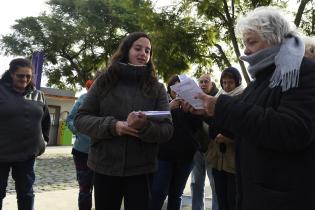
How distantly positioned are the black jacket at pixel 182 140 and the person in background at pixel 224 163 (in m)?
0.23

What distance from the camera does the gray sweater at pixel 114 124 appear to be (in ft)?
9.58

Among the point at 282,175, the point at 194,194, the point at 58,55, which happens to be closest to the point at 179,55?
the point at 194,194

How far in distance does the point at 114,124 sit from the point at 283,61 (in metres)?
1.27

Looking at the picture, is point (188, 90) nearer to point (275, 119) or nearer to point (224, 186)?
point (275, 119)

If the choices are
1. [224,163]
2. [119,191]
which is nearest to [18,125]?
[119,191]

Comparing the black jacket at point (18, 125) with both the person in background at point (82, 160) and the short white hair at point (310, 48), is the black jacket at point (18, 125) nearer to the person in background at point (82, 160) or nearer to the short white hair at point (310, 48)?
the person in background at point (82, 160)


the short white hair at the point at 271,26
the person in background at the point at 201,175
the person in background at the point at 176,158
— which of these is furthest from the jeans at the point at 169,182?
the short white hair at the point at 271,26

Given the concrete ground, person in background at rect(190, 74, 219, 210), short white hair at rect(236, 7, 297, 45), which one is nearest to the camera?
short white hair at rect(236, 7, 297, 45)

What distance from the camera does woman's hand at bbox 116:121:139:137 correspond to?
284cm

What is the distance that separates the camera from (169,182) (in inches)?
178

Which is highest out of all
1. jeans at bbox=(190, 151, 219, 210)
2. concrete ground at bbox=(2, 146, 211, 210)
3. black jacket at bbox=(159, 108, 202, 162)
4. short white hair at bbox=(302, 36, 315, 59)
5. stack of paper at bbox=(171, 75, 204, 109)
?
short white hair at bbox=(302, 36, 315, 59)

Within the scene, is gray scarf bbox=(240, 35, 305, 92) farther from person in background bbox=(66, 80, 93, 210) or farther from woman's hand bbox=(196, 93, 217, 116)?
person in background bbox=(66, 80, 93, 210)

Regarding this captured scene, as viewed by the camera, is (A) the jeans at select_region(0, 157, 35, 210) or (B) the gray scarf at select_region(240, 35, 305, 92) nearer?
(B) the gray scarf at select_region(240, 35, 305, 92)

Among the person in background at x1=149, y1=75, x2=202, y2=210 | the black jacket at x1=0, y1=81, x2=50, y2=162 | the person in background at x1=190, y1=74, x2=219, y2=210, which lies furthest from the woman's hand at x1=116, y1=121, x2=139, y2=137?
the person in background at x1=190, y1=74, x2=219, y2=210
